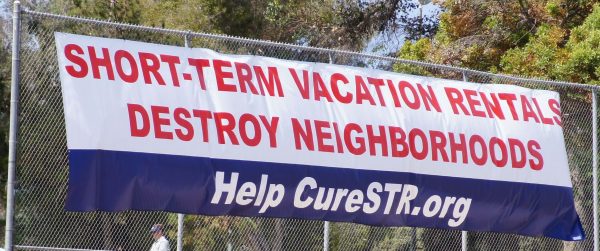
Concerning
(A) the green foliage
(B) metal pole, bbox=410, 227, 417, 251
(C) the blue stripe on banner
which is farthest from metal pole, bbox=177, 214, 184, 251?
(A) the green foliage

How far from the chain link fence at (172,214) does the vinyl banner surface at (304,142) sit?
11.8 inches

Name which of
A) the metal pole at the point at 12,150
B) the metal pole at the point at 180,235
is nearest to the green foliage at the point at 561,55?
the metal pole at the point at 180,235

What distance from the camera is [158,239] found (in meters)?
11.5

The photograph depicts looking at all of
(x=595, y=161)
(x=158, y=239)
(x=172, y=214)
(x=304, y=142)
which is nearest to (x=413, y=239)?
(x=304, y=142)

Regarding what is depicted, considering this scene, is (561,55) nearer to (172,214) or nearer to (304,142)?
(172,214)

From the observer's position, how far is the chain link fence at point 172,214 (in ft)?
34.7

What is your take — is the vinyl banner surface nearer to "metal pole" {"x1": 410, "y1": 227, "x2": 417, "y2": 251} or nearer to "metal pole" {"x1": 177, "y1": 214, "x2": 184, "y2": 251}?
"metal pole" {"x1": 177, "y1": 214, "x2": 184, "y2": 251}

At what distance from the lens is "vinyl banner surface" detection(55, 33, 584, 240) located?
1048 centimetres

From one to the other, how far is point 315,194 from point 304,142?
1.84ft

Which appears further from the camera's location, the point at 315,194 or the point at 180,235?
the point at 315,194

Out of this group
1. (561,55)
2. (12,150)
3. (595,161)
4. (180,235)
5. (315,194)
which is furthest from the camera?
Result: (561,55)

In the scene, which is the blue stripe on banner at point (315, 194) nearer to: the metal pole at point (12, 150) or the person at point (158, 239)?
the metal pole at point (12, 150)

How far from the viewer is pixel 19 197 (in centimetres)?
1070

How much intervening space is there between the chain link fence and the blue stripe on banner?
0.47 meters
